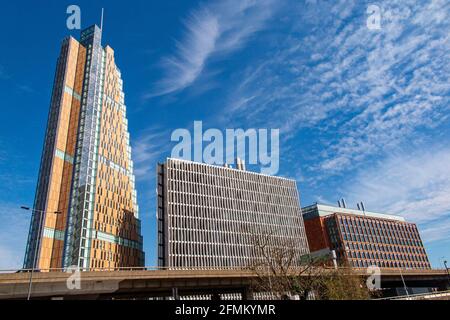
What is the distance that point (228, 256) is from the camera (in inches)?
4811

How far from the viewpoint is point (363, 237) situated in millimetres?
154625

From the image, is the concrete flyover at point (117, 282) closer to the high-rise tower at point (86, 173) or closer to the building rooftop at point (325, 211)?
the high-rise tower at point (86, 173)

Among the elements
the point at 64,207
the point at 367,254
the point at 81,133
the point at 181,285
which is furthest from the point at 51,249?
the point at 367,254

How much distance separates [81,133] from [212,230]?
6007 cm

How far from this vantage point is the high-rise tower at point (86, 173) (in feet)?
333

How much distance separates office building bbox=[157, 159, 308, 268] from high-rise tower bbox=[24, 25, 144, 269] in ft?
52.1

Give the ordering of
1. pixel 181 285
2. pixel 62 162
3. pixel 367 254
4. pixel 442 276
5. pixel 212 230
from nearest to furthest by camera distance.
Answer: pixel 181 285, pixel 442 276, pixel 62 162, pixel 212 230, pixel 367 254

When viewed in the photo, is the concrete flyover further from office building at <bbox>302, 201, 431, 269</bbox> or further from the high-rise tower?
office building at <bbox>302, 201, 431, 269</bbox>

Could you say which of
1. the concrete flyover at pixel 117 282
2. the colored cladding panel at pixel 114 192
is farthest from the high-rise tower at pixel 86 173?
the concrete flyover at pixel 117 282

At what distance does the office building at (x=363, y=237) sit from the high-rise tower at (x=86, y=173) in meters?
80.9

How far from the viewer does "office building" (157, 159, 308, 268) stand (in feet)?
378
